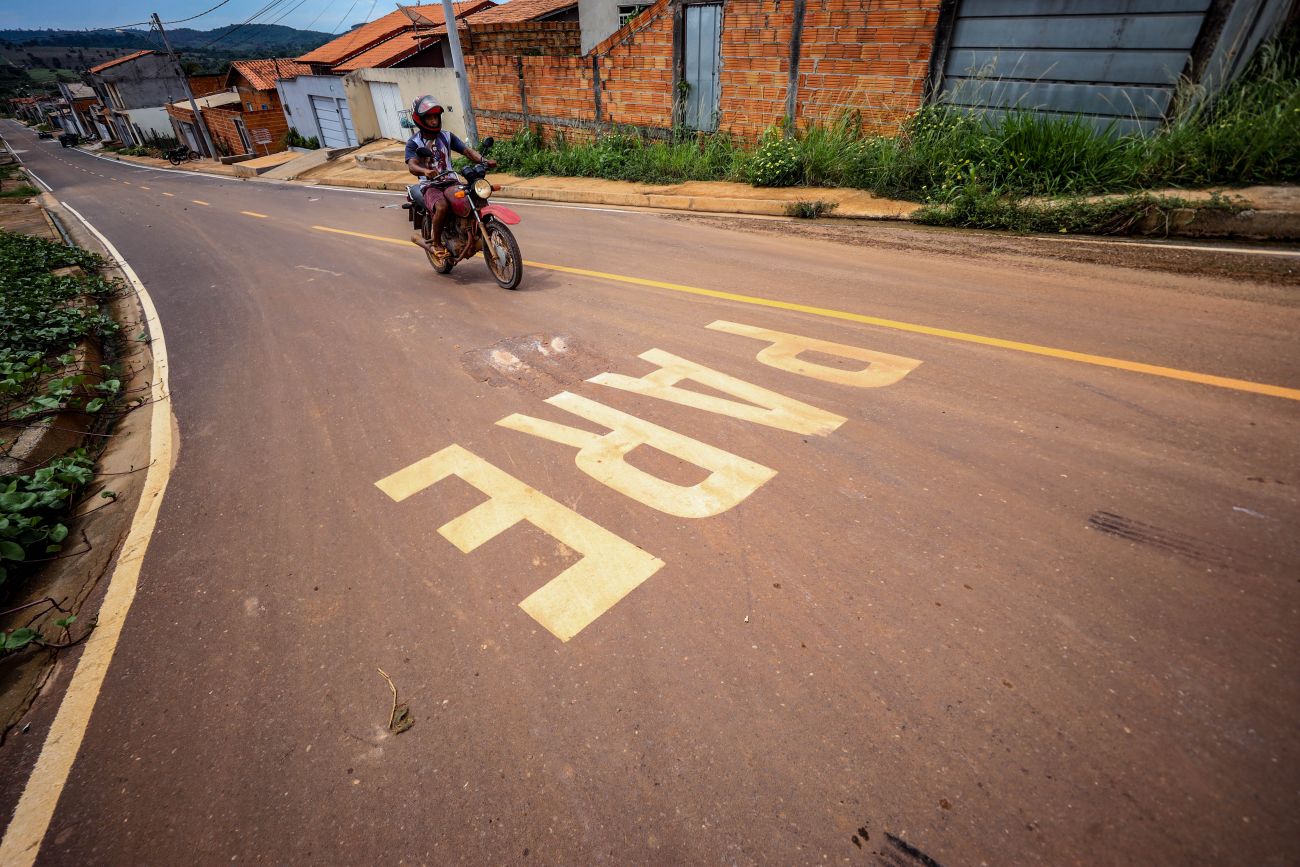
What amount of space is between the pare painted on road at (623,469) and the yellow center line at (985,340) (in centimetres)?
61

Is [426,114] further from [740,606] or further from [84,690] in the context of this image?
[740,606]

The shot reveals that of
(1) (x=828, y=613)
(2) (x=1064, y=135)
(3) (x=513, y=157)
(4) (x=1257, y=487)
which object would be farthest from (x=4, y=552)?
(3) (x=513, y=157)

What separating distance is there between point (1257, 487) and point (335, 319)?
7.38 metres

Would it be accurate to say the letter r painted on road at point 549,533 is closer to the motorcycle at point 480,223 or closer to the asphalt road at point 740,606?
the asphalt road at point 740,606

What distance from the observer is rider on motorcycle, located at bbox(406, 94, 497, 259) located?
6.34 m

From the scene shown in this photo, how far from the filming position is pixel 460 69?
16031 mm

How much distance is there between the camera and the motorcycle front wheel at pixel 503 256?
627cm

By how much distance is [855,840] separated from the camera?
67.5 inches

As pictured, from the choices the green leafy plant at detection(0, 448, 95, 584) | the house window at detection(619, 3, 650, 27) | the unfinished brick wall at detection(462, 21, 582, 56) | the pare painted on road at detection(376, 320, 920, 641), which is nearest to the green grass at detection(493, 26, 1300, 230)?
the pare painted on road at detection(376, 320, 920, 641)

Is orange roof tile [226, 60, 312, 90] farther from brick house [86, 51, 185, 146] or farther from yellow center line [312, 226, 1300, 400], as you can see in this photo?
yellow center line [312, 226, 1300, 400]

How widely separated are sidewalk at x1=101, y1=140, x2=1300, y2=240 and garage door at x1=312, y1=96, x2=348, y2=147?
11682 millimetres

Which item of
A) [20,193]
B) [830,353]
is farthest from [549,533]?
[20,193]

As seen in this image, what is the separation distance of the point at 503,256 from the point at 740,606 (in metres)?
5.27

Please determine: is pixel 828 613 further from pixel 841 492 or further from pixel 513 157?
pixel 513 157
